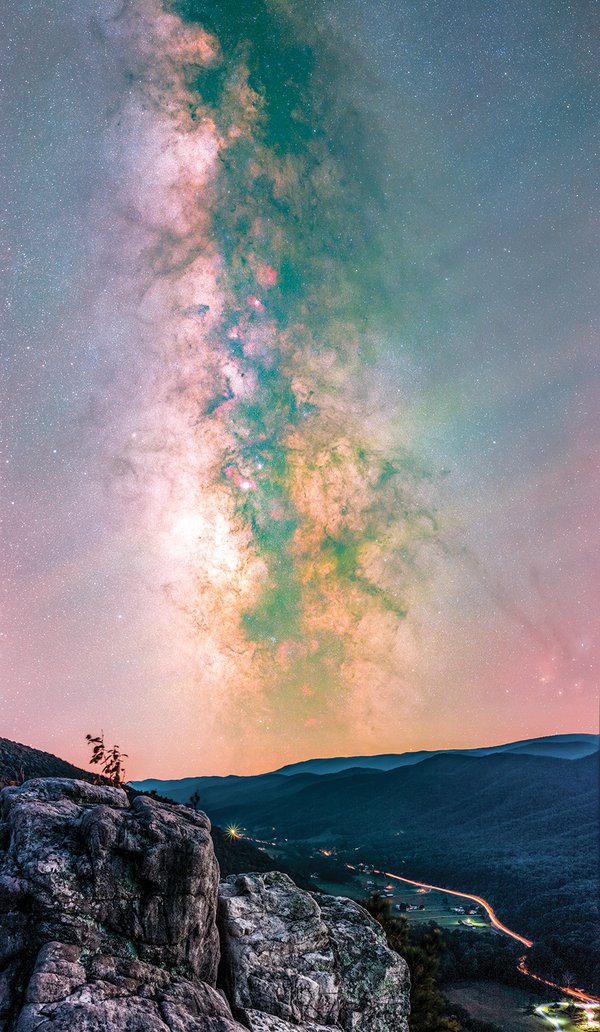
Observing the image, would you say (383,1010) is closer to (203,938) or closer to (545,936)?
(203,938)

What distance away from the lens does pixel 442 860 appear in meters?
170

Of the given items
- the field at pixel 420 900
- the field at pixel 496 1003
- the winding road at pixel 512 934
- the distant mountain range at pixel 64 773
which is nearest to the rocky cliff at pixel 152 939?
the field at pixel 496 1003

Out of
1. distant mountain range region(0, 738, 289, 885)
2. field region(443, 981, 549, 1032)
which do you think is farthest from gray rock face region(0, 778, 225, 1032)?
distant mountain range region(0, 738, 289, 885)

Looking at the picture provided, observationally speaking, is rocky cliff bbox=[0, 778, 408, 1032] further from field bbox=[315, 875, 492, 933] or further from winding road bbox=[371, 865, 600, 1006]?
field bbox=[315, 875, 492, 933]

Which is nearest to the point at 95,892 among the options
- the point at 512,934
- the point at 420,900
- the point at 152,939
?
the point at 152,939

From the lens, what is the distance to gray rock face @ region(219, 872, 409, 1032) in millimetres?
18375

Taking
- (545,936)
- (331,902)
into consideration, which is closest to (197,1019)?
(331,902)

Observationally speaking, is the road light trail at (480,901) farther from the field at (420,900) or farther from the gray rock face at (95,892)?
the gray rock face at (95,892)

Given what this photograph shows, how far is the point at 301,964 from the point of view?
64.9 ft

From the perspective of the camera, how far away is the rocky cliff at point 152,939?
13375 millimetres

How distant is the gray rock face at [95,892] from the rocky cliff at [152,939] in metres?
0.03

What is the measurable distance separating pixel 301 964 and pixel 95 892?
30.2 feet

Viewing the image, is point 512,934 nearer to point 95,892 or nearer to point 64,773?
point 64,773

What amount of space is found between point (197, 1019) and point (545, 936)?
105m
